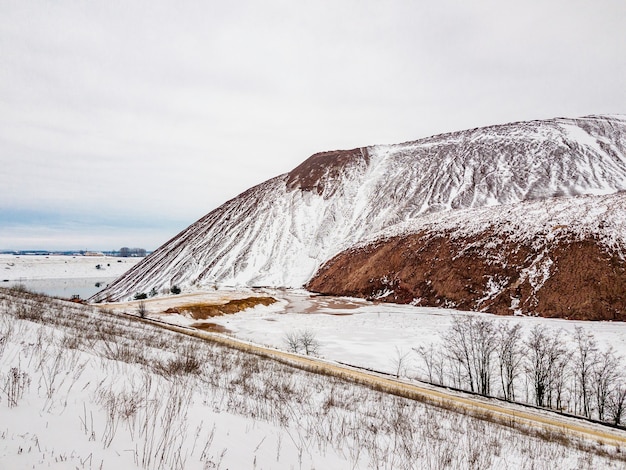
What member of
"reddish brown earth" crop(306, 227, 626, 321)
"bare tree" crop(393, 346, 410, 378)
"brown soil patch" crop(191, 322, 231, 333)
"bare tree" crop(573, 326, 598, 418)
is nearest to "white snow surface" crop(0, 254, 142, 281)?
"brown soil patch" crop(191, 322, 231, 333)

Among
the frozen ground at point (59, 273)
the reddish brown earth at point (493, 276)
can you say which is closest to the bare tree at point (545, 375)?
the reddish brown earth at point (493, 276)

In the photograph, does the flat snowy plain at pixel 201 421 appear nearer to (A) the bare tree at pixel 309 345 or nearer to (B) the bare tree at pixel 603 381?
(B) the bare tree at pixel 603 381

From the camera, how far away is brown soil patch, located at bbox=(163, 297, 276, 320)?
130ft

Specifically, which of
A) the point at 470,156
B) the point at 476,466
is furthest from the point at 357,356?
the point at 470,156

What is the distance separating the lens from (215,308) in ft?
140

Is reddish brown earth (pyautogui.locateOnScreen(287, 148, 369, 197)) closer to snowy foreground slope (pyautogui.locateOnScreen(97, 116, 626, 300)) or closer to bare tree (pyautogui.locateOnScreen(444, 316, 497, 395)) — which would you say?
snowy foreground slope (pyautogui.locateOnScreen(97, 116, 626, 300))

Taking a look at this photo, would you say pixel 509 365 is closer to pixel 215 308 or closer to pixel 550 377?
pixel 550 377

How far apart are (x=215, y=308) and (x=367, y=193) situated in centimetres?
5330

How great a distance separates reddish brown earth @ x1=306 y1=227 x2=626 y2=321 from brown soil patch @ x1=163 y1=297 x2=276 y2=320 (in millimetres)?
14794

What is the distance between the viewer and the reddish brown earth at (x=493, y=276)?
36.5m

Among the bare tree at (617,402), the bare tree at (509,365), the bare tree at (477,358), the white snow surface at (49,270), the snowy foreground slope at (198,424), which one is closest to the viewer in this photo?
the snowy foreground slope at (198,424)

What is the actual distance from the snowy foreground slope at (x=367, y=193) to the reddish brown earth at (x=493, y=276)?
13.7m

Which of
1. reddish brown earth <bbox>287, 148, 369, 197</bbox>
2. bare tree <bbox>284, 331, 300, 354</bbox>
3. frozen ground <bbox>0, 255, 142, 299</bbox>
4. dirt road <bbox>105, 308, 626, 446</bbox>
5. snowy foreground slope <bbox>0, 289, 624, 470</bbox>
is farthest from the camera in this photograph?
reddish brown earth <bbox>287, 148, 369, 197</bbox>

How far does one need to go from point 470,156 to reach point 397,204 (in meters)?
25.4
